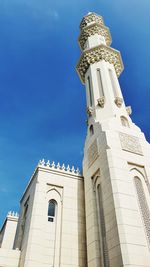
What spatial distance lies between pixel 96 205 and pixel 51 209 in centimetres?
282

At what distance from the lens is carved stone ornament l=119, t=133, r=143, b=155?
48.4 feet

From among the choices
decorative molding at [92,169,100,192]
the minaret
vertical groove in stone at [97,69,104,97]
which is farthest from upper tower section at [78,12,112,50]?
decorative molding at [92,169,100,192]

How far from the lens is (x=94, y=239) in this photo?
12.6 meters

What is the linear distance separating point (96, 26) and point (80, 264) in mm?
23819

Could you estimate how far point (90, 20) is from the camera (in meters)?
28.1

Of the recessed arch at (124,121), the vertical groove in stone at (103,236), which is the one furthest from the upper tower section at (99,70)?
the vertical groove in stone at (103,236)

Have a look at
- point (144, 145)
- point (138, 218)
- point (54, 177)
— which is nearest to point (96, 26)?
point (144, 145)

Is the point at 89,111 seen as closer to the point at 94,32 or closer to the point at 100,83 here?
the point at 100,83

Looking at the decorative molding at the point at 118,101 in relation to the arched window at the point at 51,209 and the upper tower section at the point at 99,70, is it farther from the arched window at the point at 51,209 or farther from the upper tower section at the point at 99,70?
the arched window at the point at 51,209

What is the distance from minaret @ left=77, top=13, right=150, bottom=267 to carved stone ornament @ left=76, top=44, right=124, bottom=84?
0.61 metres

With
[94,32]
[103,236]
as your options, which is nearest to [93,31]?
[94,32]

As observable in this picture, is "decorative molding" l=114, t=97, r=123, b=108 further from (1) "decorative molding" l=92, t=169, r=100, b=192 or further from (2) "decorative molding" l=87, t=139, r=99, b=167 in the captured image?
(1) "decorative molding" l=92, t=169, r=100, b=192

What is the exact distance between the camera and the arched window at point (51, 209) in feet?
46.3

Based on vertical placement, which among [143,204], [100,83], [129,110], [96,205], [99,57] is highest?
[99,57]
